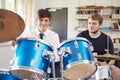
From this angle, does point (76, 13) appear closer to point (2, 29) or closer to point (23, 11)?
point (23, 11)

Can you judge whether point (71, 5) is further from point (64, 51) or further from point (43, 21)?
point (64, 51)

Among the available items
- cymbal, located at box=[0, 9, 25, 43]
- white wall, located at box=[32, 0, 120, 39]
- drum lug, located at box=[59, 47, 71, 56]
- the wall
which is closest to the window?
the wall

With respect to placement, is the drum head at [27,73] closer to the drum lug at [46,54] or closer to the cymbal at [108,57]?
the drum lug at [46,54]

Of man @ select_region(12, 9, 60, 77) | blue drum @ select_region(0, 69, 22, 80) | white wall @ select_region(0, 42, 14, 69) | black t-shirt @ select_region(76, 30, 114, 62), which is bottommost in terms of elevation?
white wall @ select_region(0, 42, 14, 69)

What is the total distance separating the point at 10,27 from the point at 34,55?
1.09 feet

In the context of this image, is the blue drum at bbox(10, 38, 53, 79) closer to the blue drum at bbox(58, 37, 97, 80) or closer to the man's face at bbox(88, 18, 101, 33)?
the blue drum at bbox(58, 37, 97, 80)

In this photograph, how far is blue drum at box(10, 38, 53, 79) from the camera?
2.03 meters

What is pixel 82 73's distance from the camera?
238cm

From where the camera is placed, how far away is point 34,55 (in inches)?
80.9

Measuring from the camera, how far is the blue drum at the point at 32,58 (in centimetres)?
203

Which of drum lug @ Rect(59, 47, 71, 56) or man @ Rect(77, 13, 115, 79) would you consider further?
man @ Rect(77, 13, 115, 79)

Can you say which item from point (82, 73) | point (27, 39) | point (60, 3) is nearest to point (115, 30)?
point (60, 3)

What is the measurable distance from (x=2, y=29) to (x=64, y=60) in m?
0.61

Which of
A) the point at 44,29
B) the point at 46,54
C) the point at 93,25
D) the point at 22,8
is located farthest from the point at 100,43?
the point at 22,8
